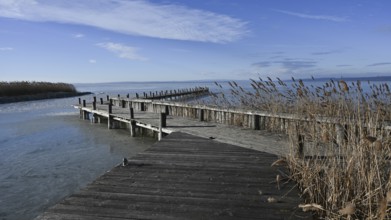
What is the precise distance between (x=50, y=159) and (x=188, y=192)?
730cm

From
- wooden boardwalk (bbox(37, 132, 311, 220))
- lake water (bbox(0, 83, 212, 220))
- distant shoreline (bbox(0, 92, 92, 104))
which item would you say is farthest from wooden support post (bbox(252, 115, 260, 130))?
distant shoreline (bbox(0, 92, 92, 104))

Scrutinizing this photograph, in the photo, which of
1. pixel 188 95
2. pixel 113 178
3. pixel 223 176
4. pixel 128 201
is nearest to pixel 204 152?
→ pixel 223 176

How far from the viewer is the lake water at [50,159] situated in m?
6.96

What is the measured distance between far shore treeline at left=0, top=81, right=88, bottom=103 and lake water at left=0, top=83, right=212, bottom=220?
2232 cm

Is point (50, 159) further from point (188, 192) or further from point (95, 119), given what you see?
point (95, 119)

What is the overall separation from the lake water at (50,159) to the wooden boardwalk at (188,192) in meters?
2.31

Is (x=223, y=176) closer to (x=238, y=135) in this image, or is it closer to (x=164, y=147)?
(x=164, y=147)

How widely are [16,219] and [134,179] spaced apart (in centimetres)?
254

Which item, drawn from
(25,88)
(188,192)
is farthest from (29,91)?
(188,192)

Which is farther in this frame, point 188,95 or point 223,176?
point 188,95

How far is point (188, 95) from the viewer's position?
151 feet

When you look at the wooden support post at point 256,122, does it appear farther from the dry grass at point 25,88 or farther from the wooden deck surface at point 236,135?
the dry grass at point 25,88

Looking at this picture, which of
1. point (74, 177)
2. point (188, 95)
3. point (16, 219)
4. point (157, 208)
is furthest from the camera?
point (188, 95)

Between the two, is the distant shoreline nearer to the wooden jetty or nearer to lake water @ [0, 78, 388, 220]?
lake water @ [0, 78, 388, 220]
